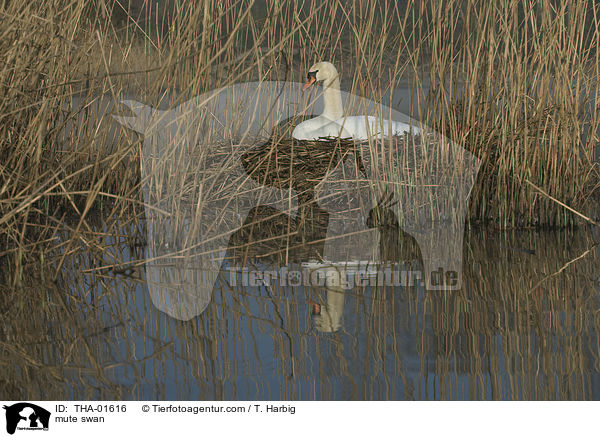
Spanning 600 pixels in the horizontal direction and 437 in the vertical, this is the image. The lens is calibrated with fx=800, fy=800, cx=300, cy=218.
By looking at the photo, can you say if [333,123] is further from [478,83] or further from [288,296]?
[288,296]

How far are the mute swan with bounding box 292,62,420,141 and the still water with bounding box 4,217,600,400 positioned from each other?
4.61 feet

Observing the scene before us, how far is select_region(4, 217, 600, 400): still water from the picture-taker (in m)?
2.29

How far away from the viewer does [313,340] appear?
268cm

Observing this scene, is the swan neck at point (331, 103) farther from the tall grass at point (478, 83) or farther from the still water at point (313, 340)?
the still water at point (313, 340)

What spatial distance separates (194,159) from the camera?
4.05 meters

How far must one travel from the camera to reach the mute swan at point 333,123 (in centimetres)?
484

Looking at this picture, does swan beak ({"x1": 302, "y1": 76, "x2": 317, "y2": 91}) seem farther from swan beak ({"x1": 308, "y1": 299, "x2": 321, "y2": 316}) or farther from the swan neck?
swan beak ({"x1": 308, "y1": 299, "x2": 321, "y2": 316})

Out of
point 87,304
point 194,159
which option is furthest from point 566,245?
point 87,304

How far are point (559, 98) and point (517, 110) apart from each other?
0.94ft

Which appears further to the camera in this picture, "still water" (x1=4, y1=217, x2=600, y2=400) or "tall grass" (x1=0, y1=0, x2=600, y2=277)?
"tall grass" (x1=0, y1=0, x2=600, y2=277)

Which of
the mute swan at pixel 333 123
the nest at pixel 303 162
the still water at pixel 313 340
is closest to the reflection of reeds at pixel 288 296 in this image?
the still water at pixel 313 340

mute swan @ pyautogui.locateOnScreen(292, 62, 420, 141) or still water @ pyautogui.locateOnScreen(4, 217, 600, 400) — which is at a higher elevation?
mute swan @ pyautogui.locateOnScreen(292, 62, 420, 141)

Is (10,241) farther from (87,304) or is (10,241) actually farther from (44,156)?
(87,304)
